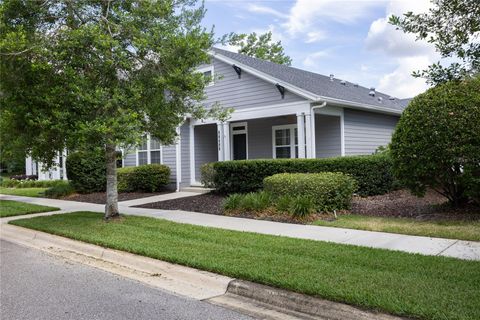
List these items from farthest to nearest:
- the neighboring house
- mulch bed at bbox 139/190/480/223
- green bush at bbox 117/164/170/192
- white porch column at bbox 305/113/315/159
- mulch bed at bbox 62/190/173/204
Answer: green bush at bbox 117/164/170/192
mulch bed at bbox 62/190/173/204
the neighboring house
white porch column at bbox 305/113/315/159
mulch bed at bbox 139/190/480/223

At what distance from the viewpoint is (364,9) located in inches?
400

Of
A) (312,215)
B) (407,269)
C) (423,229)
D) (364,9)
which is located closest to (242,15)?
(364,9)

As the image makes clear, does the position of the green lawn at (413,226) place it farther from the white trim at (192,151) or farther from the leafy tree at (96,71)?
the white trim at (192,151)

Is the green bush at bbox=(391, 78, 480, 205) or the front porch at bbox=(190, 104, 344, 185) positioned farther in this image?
the front porch at bbox=(190, 104, 344, 185)

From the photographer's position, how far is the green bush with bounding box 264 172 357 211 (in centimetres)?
989

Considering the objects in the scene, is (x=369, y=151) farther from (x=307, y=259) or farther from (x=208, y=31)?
(x=307, y=259)

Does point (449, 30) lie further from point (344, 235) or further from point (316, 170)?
point (316, 170)

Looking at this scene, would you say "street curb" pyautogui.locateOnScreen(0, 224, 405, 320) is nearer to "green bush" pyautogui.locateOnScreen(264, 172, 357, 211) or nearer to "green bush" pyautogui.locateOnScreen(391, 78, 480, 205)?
"green bush" pyautogui.locateOnScreen(264, 172, 357, 211)

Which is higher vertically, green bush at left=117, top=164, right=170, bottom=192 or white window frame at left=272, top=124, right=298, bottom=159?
white window frame at left=272, top=124, right=298, bottom=159

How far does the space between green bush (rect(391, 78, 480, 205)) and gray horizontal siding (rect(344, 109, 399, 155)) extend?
5940 millimetres

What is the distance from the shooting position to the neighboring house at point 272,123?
13938 mm

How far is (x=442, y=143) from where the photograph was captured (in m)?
8.31

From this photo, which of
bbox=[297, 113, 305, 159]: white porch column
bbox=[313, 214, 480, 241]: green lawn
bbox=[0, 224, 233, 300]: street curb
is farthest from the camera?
bbox=[297, 113, 305, 159]: white porch column

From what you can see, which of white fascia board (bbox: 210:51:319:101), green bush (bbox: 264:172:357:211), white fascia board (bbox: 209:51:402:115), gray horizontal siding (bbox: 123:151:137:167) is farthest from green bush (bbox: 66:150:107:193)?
green bush (bbox: 264:172:357:211)
